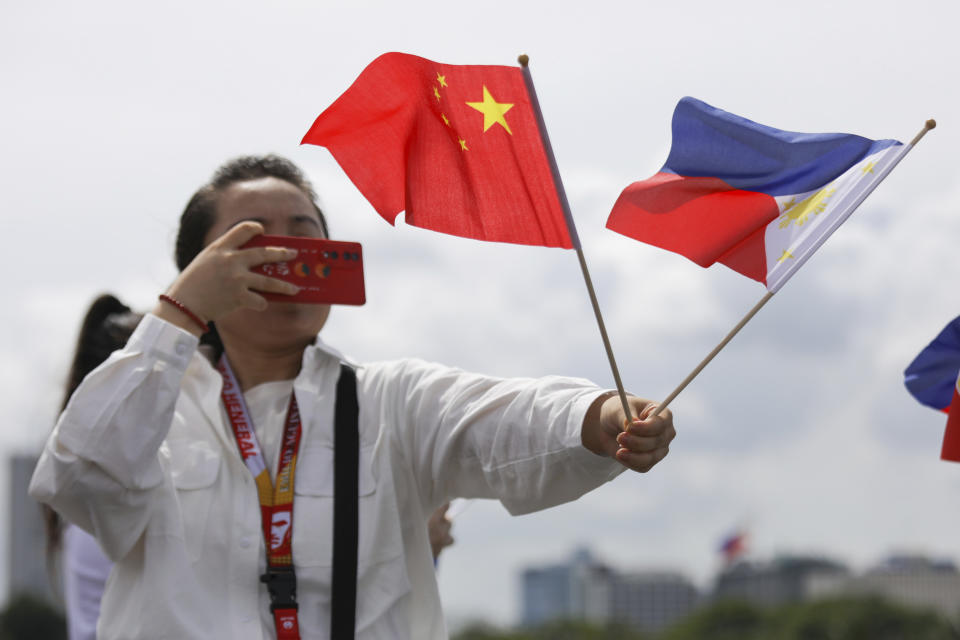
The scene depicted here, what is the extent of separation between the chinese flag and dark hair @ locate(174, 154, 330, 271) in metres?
0.29

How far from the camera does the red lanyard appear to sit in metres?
3.35

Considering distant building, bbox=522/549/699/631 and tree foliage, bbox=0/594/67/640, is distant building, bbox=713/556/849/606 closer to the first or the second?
distant building, bbox=522/549/699/631

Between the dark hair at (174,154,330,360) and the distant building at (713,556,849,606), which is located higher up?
the dark hair at (174,154,330,360)

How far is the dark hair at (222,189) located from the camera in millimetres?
4082

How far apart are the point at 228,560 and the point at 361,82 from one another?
1.50m

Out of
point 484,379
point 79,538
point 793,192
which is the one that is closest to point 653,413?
point 484,379

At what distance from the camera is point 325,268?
3.61 meters

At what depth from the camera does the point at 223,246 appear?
11.7 ft

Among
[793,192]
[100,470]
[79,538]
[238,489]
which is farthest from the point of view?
[79,538]

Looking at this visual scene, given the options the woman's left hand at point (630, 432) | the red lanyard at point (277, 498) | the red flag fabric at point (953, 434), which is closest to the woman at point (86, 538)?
the red lanyard at point (277, 498)

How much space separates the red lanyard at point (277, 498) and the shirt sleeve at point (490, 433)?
0.93ft

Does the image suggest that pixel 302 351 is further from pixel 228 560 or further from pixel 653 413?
pixel 653 413

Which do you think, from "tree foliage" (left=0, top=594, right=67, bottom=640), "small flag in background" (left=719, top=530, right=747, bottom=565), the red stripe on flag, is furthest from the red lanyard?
"small flag in background" (left=719, top=530, right=747, bottom=565)

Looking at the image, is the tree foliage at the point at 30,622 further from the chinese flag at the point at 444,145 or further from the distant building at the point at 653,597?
the distant building at the point at 653,597
